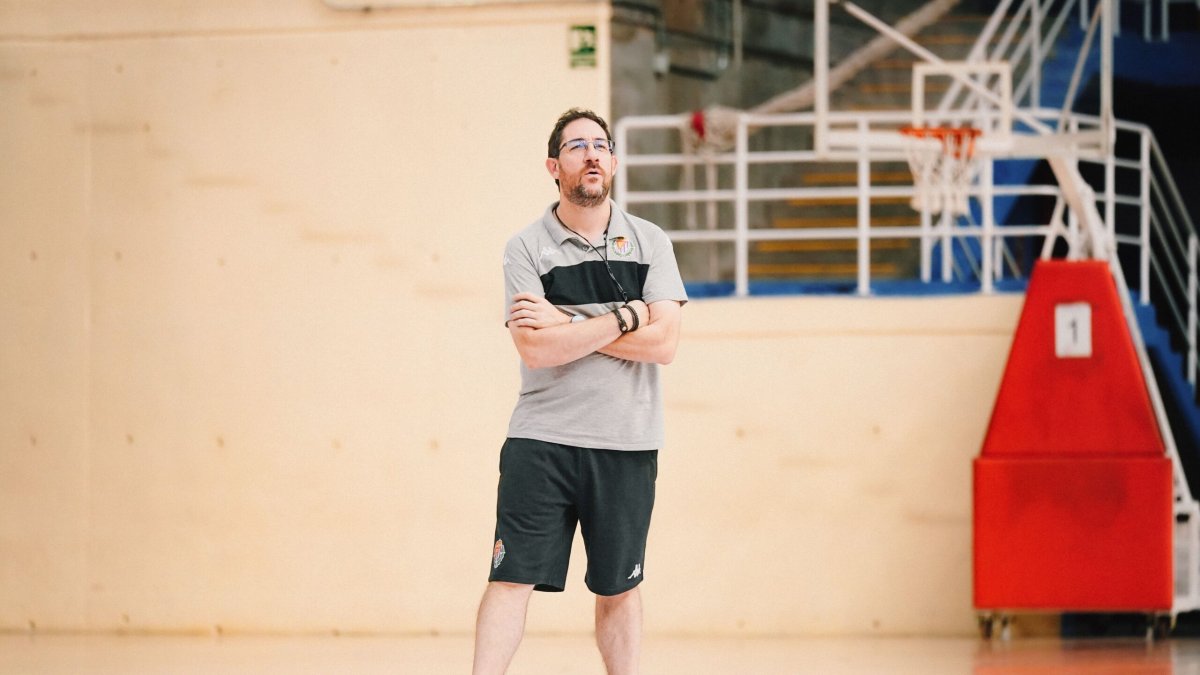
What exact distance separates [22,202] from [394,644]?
8.76ft

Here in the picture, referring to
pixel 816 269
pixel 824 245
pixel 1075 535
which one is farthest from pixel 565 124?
pixel 824 245

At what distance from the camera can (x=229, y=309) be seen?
22.5ft

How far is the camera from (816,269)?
909 cm

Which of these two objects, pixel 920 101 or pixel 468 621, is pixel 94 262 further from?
pixel 920 101

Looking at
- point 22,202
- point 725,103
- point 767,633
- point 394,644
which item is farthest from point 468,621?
point 725,103

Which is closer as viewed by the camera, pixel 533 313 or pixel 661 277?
pixel 533 313

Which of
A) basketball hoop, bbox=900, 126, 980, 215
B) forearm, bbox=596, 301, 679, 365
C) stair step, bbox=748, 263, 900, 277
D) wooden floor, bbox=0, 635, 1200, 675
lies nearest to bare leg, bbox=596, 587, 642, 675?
forearm, bbox=596, 301, 679, 365

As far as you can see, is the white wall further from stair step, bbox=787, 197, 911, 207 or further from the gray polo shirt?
the gray polo shirt

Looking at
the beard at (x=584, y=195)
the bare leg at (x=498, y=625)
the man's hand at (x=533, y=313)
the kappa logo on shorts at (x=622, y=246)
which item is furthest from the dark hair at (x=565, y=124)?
the bare leg at (x=498, y=625)

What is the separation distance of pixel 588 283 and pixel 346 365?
10.8 feet

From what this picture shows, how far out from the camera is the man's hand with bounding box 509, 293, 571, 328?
3.54 metres

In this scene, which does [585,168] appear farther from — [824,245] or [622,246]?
[824,245]

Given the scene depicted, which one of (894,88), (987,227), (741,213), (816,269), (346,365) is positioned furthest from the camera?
(894,88)

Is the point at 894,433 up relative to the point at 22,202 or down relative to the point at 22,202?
down
